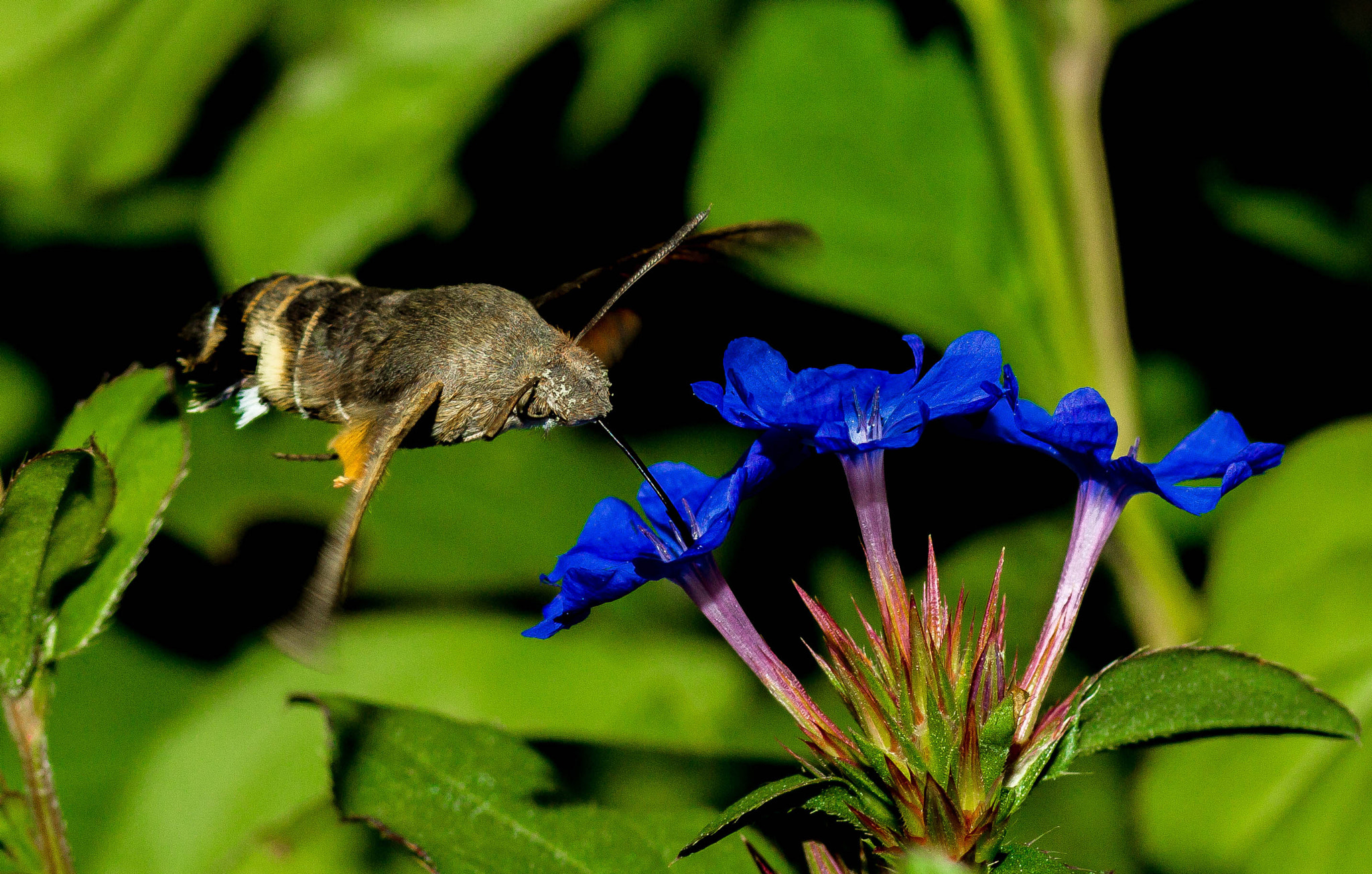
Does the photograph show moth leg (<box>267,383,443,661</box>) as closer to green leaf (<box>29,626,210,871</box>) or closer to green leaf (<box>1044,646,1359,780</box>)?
green leaf (<box>1044,646,1359,780</box>)

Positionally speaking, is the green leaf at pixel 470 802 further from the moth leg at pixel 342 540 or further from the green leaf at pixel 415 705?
the green leaf at pixel 415 705

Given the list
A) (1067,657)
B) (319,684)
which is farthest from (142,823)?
(1067,657)

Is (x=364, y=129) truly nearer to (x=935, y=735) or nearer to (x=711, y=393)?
(x=711, y=393)

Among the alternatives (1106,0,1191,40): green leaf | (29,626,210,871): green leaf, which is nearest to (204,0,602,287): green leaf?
(1106,0,1191,40): green leaf

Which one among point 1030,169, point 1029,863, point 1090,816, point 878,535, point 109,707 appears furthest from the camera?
point 109,707

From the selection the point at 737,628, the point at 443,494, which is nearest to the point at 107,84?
the point at 443,494

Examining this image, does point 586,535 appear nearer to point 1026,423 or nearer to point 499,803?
point 499,803

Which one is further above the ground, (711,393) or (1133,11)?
(1133,11)
